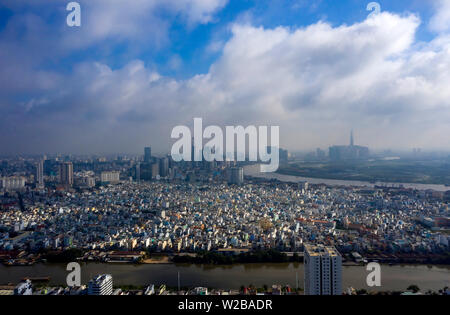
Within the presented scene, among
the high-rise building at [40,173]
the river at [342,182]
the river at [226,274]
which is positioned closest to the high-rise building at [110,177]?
the high-rise building at [40,173]

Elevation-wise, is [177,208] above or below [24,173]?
below

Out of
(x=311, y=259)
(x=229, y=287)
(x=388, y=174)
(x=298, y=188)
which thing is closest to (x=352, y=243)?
(x=229, y=287)

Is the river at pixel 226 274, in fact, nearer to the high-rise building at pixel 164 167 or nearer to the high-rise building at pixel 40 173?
the high-rise building at pixel 40 173

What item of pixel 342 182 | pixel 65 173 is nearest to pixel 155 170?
pixel 65 173

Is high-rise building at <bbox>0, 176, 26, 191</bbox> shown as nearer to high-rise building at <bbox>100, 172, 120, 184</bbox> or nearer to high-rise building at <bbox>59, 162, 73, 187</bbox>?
high-rise building at <bbox>59, 162, 73, 187</bbox>
